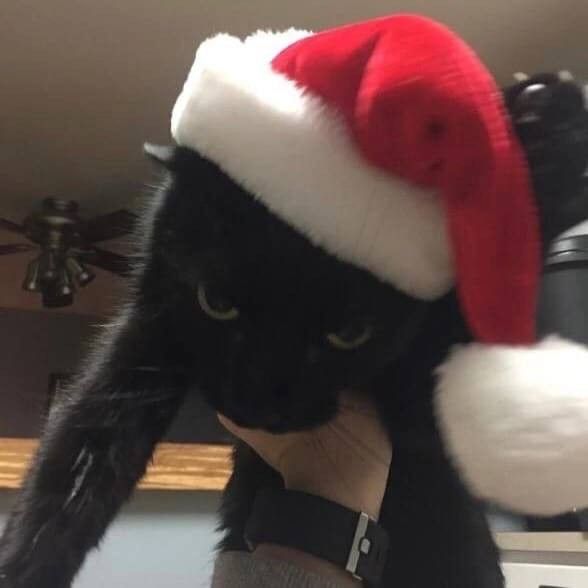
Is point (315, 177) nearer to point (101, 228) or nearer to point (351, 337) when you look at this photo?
point (351, 337)

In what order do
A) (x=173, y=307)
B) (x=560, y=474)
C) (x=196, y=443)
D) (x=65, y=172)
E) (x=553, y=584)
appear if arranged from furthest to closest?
(x=65, y=172), (x=196, y=443), (x=553, y=584), (x=173, y=307), (x=560, y=474)

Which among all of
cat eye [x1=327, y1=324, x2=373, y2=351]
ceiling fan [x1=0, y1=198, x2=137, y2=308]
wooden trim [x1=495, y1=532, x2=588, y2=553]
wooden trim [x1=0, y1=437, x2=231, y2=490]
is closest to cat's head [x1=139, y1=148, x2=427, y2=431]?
cat eye [x1=327, y1=324, x2=373, y2=351]

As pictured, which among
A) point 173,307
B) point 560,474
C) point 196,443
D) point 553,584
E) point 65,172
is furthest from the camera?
point 65,172

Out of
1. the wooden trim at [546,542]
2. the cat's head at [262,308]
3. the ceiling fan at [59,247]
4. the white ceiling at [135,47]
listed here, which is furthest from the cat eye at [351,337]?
the ceiling fan at [59,247]

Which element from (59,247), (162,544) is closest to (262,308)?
(162,544)

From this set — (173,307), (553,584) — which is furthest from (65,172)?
(173,307)

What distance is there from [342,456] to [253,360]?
0.36 ft

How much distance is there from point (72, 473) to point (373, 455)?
0.20 metres

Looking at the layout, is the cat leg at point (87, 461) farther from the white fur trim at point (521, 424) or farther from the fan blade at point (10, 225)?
the fan blade at point (10, 225)

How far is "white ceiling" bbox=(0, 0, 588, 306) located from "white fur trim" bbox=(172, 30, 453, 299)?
87 centimetres

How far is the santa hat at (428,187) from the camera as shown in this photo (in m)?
0.41

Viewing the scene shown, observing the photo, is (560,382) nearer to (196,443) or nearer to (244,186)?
(244,186)

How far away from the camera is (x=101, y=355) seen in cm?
59

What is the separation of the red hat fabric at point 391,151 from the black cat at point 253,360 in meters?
0.02
